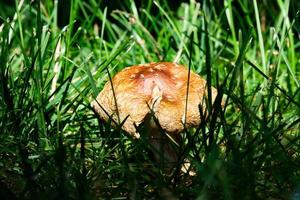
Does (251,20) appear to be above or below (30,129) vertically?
above

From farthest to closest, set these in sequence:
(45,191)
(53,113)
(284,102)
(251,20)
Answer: (251,20) → (284,102) → (53,113) → (45,191)

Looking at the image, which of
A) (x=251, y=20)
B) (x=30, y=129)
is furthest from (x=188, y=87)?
(x=251, y=20)

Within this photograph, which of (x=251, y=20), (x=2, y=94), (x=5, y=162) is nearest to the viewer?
(x=5, y=162)

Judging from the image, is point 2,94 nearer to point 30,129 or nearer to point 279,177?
point 30,129

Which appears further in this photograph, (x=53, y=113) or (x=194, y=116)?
(x=53, y=113)
